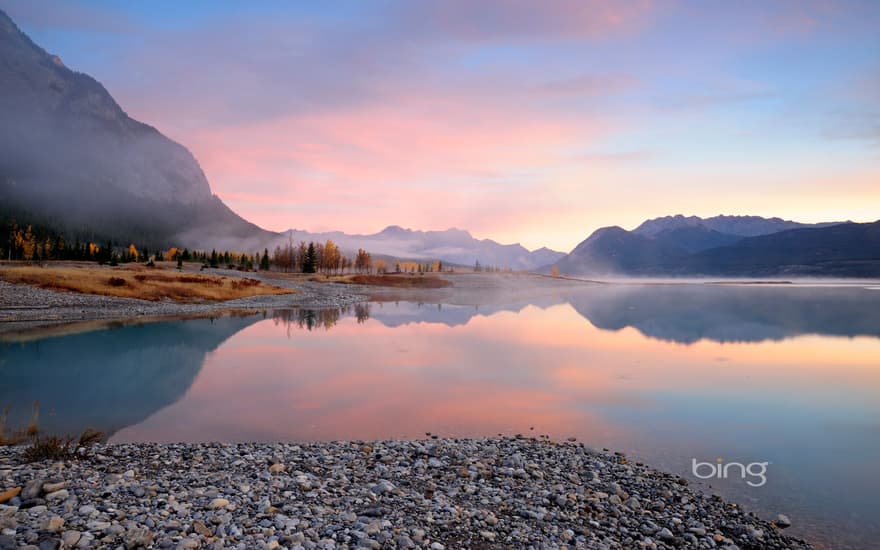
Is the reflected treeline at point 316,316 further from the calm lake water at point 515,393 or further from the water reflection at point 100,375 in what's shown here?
the water reflection at point 100,375

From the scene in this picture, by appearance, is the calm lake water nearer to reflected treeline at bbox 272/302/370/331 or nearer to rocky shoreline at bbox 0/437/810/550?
rocky shoreline at bbox 0/437/810/550

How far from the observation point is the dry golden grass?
62188 mm

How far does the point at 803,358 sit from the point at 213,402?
39.0 metres

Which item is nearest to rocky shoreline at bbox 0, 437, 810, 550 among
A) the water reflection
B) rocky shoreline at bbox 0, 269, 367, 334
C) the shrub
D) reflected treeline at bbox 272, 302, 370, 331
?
the shrub

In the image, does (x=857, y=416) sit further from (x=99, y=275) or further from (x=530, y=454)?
(x=99, y=275)

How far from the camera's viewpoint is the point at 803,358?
35.0 m

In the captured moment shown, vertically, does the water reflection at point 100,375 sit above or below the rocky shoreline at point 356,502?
below

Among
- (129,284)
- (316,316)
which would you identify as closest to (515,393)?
(316,316)

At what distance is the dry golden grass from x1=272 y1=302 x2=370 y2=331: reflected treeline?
15798 millimetres

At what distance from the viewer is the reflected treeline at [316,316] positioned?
52.7 meters

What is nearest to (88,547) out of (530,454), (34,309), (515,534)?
(515,534)

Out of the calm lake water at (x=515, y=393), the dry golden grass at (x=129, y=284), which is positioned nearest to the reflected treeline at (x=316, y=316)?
the calm lake water at (x=515, y=393)

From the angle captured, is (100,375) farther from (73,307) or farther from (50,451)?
(73,307)

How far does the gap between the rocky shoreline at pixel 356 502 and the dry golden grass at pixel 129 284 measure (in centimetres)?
6050
